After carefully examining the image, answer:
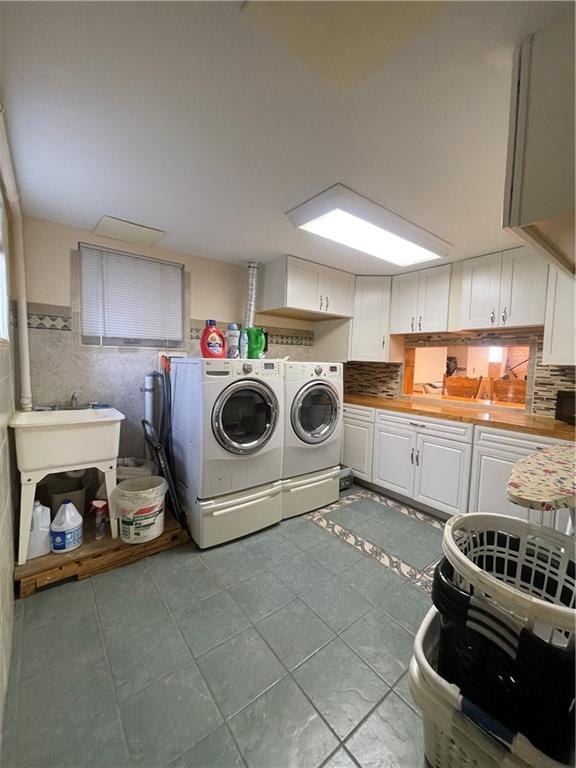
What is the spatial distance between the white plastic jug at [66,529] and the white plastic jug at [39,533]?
3cm

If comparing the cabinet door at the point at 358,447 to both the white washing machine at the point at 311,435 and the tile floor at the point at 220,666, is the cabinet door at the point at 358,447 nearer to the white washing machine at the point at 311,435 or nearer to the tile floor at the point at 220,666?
the white washing machine at the point at 311,435

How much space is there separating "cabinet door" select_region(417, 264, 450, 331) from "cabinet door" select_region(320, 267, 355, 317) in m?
0.71

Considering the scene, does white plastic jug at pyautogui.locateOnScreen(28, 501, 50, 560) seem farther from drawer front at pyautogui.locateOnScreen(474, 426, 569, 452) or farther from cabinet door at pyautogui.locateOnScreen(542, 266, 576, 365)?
cabinet door at pyautogui.locateOnScreen(542, 266, 576, 365)

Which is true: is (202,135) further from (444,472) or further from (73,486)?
(444,472)

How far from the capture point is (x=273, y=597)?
69.2 inches

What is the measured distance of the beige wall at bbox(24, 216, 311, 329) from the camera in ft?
7.29

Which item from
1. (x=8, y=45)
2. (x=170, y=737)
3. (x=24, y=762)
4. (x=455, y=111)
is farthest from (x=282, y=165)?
(x=24, y=762)

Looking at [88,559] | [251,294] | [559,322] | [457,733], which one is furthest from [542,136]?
[88,559]

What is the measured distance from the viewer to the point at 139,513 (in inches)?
80.0

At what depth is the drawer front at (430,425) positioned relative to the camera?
97.4 inches

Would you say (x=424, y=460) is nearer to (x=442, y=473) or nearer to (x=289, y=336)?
(x=442, y=473)

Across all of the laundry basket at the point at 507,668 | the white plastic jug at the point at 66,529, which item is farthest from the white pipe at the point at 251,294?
the laundry basket at the point at 507,668

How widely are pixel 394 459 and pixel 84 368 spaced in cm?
276

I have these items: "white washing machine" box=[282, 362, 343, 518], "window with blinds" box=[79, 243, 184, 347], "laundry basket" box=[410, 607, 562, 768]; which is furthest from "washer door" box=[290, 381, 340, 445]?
"laundry basket" box=[410, 607, 562, 768]
